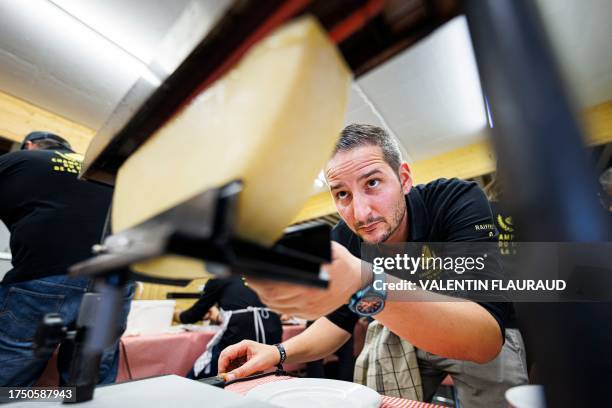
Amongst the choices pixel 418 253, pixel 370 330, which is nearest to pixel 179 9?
pixel 418 253

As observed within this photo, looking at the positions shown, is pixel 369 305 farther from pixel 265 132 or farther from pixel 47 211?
pixel 47 211

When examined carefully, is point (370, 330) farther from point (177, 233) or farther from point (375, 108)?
point (375, 108)

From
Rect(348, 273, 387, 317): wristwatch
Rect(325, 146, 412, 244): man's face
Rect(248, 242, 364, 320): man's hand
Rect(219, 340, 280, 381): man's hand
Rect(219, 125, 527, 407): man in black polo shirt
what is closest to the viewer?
Rect(248, 242, 364, 320): man's hand

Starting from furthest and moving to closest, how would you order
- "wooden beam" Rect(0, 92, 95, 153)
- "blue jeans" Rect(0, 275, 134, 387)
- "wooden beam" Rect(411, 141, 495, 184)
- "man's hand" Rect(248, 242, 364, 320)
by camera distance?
"wooden beam" Rect(411, 141, 495, 184)
"wooden beam" Rect(0, 92, 95, 153)
"blue jeans" Rect(0, 275, 134, 387)
"man's hand" Rect(248, 242, 364, 320)

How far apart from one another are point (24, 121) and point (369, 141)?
3652 millimetres

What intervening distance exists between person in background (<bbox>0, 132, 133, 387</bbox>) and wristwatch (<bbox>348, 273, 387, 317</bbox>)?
3.49 ft

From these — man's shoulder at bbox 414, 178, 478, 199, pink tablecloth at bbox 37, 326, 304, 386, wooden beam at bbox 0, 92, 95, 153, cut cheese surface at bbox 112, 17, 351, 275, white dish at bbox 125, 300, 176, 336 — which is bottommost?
pink tablecloth at bbox 37, 326, 304, 386

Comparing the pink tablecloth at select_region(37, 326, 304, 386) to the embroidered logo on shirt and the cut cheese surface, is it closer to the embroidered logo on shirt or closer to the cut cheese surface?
the embroidered logo on shirt

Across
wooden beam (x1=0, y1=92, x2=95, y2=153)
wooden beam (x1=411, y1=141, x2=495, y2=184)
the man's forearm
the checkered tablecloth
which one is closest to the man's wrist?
the checkered tablecloth

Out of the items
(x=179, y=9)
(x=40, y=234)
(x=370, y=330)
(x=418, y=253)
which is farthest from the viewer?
(x=179, y=9)

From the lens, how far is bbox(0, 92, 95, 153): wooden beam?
9.68 feet

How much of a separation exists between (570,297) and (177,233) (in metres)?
0.34

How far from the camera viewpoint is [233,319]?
1.96 meters

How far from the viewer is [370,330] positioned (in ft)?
4.82
